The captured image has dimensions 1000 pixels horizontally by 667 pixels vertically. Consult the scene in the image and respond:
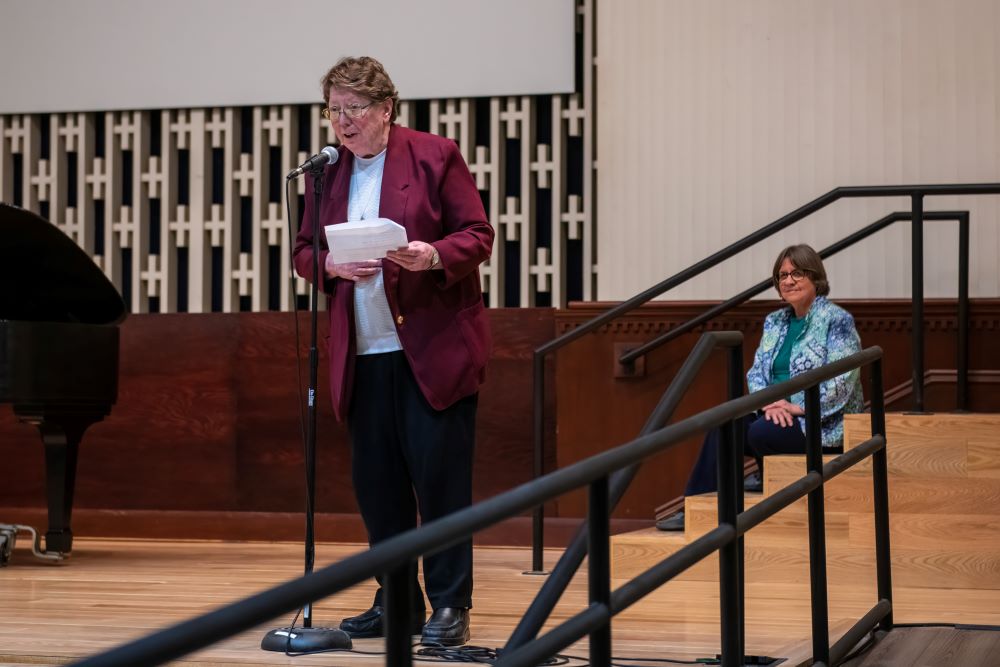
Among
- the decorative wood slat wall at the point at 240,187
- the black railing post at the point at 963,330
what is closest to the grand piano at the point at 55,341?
the decorative wood slat wall at the point at 240,187

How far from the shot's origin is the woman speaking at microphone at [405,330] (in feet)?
9.33

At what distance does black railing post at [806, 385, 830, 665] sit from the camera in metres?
2.52

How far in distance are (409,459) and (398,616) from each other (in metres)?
1.63

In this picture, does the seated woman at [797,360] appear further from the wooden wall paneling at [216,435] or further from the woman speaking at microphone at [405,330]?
the woman speaking at microphone at [405,330]

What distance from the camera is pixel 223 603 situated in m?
3.70

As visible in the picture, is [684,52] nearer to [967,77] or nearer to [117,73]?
[967,77]

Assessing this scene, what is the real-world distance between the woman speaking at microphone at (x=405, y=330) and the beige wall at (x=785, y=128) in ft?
8.82

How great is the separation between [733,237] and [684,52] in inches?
32.6

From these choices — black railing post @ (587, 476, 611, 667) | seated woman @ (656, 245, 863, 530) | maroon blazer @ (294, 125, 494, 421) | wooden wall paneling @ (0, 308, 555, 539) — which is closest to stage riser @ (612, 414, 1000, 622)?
seated woman @ (656, 245, 863, 530)

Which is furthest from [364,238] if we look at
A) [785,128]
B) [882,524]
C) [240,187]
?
[240,187]

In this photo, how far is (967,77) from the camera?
533cm

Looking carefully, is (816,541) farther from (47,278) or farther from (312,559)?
(47,278)

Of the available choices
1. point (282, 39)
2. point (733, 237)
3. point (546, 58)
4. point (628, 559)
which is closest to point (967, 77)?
point (733, 237)

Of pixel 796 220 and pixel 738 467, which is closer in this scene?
pixel 738 467
